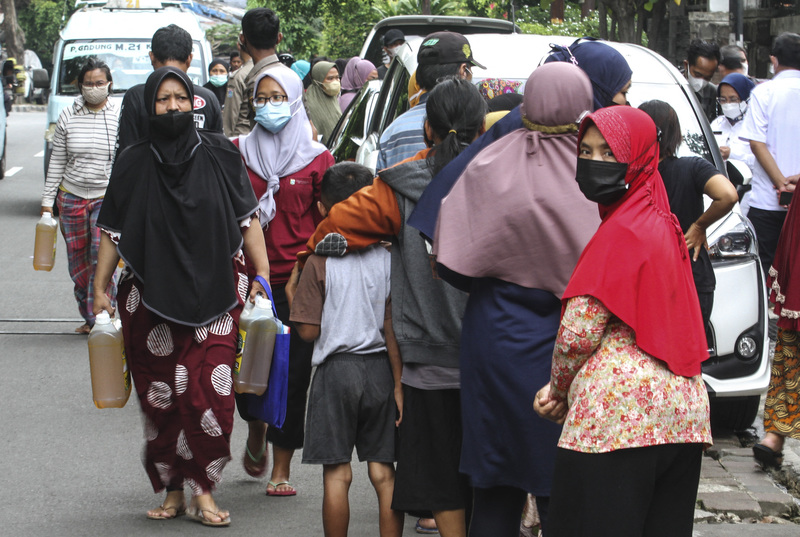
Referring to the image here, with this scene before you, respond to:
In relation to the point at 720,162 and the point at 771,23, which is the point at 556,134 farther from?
the point at 771,23

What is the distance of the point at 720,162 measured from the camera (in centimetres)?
642

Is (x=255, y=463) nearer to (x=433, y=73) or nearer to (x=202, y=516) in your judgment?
(x=202, y=516)

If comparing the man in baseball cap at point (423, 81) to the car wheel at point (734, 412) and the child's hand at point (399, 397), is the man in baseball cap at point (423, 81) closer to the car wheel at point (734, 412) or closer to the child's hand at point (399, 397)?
the child's hand at point (399, 397)

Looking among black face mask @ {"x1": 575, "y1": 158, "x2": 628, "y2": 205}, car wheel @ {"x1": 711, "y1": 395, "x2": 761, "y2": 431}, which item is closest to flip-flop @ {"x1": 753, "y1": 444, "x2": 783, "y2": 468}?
car wheel @ {"x1": 711, "y1": 395, "x2": 761, "y2": 431}

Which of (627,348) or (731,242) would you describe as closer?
(627,348)

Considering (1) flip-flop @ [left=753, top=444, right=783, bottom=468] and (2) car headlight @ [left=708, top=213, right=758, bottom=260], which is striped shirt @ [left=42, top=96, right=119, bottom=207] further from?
(1) flip-flop @ [left=753, top=444, right=783, bottom=468]

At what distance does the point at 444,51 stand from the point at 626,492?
9.30 feet

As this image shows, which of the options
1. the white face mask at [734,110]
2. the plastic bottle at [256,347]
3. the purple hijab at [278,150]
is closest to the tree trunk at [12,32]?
the white face mask at [734,110]

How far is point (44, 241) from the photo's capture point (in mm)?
7680

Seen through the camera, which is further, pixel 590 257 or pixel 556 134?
pixel 556 134

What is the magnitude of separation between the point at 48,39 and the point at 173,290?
5802 centimetres

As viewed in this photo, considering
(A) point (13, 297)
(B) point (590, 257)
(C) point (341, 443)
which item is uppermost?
(B) point (590, 257)

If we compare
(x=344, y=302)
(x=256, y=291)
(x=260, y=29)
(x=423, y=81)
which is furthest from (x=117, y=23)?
(x=344, y=302)

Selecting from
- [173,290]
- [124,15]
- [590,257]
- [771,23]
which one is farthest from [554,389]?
[771,23]
